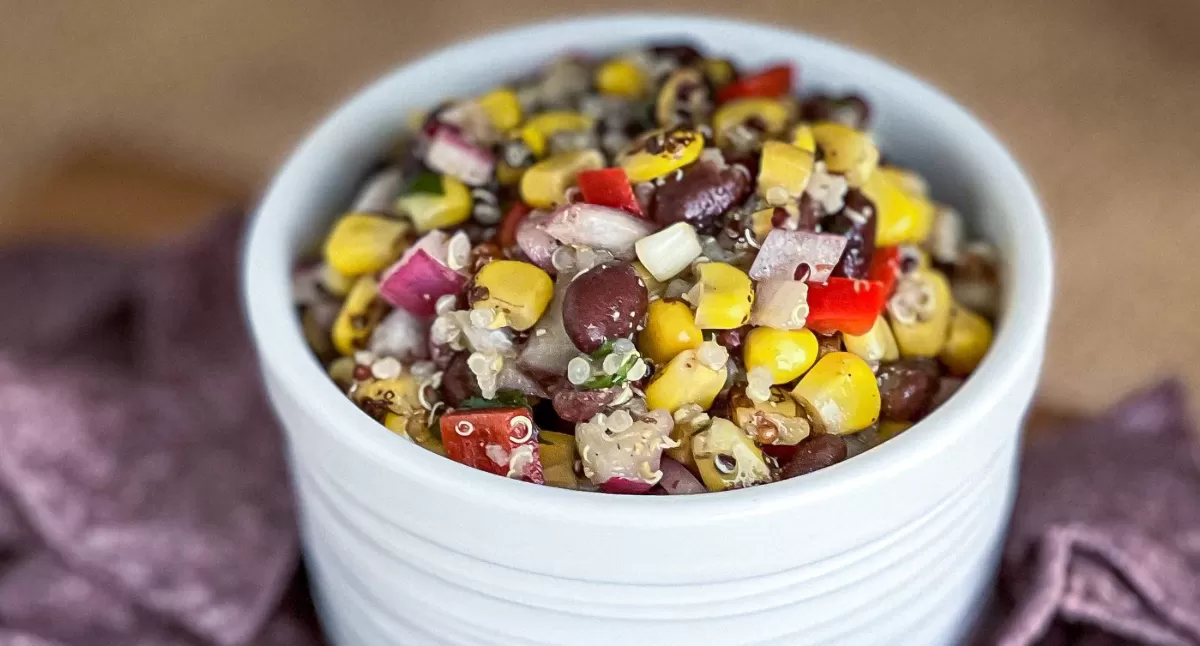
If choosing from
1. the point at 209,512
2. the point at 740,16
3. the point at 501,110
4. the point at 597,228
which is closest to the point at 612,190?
the point at 597,228

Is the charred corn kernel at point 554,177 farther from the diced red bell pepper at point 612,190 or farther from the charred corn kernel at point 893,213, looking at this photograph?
the charred corn kernel at point 893,213

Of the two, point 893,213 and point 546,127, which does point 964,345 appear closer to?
point 893,213

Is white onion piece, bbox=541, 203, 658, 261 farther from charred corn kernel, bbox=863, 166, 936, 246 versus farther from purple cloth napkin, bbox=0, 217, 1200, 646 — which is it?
purple cloth napkin, bbox=0, 217, 1200, 646

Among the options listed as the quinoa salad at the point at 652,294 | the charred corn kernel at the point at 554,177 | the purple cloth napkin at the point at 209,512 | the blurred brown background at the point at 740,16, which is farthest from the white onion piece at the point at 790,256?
the blurred brown background at the point at 740,16

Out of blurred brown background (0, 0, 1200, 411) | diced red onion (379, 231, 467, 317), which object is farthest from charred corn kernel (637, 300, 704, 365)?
blurred brown background (0, 0, 1200, 411)

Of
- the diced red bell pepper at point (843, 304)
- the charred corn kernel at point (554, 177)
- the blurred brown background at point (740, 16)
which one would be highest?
the charred corn kernel at point (554, 177)

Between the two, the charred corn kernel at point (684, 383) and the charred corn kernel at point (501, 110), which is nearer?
the charred corn kernel at point (684, 383)

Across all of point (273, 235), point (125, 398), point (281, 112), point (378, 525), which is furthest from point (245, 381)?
point (281, 112)
